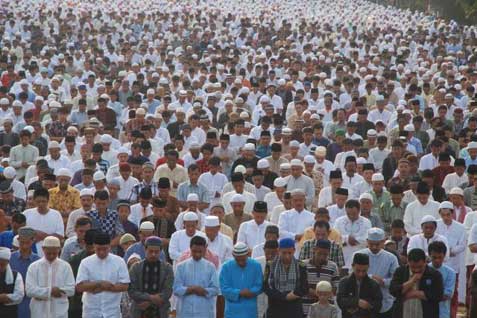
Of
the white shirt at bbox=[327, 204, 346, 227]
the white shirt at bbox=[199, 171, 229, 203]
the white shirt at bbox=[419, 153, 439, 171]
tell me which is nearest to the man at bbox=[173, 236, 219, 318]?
the white shirt at bbox=[327, 204, 346, 227]

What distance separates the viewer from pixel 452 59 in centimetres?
3344

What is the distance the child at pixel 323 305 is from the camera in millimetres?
12031

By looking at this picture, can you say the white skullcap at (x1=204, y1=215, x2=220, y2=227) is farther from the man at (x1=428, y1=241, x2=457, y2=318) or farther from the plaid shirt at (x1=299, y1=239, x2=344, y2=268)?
the man at (x1=428, y1=241, x2=457, y2=318)

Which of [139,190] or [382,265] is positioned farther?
[139,190]

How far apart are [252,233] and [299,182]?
2160 millimetres

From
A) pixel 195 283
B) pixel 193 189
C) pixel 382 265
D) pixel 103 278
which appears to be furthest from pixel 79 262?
pixel 193 189

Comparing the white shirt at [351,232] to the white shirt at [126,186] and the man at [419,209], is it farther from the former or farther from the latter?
the white shirt at [126,186]

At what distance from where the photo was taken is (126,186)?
16.5 metres

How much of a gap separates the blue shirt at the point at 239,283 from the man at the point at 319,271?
48cm

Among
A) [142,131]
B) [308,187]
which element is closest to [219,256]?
[308,187]

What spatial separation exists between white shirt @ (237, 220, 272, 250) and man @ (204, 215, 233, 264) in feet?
1.17

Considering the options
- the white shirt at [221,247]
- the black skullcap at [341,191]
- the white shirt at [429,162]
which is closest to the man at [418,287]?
the white shirt at [221,247]

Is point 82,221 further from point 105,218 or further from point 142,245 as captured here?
point 105,218

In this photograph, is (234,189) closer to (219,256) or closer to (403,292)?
(219,256)
